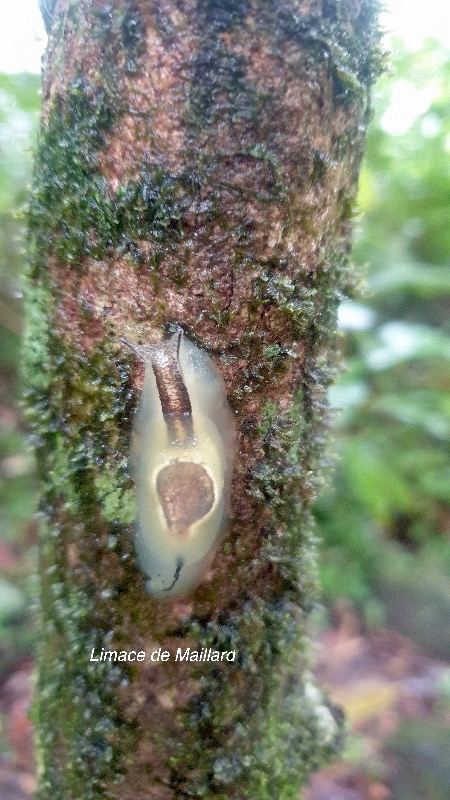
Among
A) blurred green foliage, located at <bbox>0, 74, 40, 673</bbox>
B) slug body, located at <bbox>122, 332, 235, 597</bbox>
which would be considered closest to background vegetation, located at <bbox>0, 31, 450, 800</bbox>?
blurred green foliage, located at <bbox>0, 74, 40, 673</bbox>

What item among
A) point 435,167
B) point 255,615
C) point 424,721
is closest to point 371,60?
point 255,615

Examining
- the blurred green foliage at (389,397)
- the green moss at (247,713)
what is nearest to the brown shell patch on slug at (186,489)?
the green moss at (247,713)

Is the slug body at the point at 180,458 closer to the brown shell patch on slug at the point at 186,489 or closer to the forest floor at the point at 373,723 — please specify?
the brown shell patch on slug at the point at 186,489

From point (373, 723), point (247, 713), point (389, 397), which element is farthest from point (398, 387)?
point (247, 713)

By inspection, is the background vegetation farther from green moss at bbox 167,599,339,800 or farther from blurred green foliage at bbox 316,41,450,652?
green moss at bbox 167,599,339,800

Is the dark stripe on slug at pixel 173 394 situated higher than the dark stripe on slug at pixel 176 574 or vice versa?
the dark stripe on slug at pixel 173 394

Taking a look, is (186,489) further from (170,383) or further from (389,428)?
(389,428)

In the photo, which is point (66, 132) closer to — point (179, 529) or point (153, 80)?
point (153, 80)
